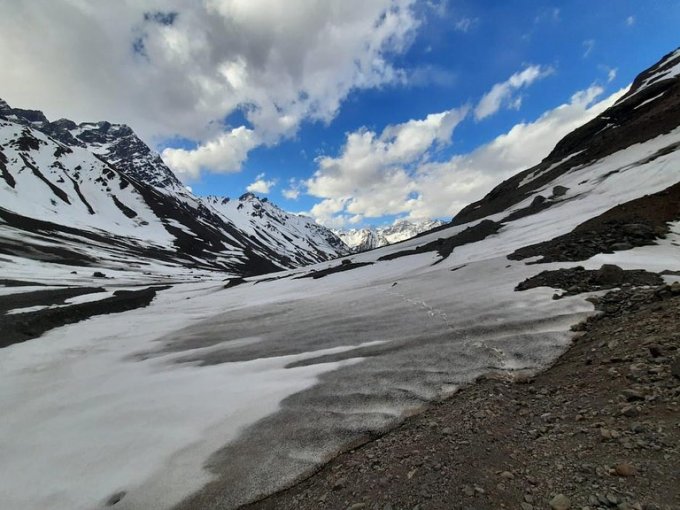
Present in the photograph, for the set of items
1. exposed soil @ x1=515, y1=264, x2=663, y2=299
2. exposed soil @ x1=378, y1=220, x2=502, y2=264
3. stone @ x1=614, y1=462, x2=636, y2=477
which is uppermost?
exposed soil @ x1=378, y1=220, x2=502, y2=264

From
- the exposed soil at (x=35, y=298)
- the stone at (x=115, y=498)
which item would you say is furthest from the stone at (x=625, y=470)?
the exposed soil at (x=35, y=298)

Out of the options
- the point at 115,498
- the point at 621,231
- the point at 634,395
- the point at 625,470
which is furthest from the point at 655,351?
the point at 621,231

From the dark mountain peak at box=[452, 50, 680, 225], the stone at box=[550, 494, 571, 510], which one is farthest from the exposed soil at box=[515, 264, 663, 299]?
the dark mountain peak at box=[452, 50, 680, 225]

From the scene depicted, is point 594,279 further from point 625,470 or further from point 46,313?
point 46,313

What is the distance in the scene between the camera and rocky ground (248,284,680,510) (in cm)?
521

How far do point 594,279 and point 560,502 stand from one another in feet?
45.1

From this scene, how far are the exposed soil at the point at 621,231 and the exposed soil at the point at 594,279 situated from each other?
4079mm

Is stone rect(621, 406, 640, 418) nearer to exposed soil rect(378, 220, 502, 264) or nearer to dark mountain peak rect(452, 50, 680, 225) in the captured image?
exposed soil rect(378, 220, 502, 264)

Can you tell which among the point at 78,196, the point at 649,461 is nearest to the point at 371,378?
the point at 649,461

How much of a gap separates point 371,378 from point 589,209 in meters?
33.2

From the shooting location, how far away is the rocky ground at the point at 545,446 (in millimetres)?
5215

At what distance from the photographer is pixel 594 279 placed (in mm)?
15852

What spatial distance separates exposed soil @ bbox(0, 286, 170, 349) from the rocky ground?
25555mm

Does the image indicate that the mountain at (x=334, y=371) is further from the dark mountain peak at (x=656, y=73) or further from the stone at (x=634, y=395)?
the dark mountain peak at (x=656, y=73)
